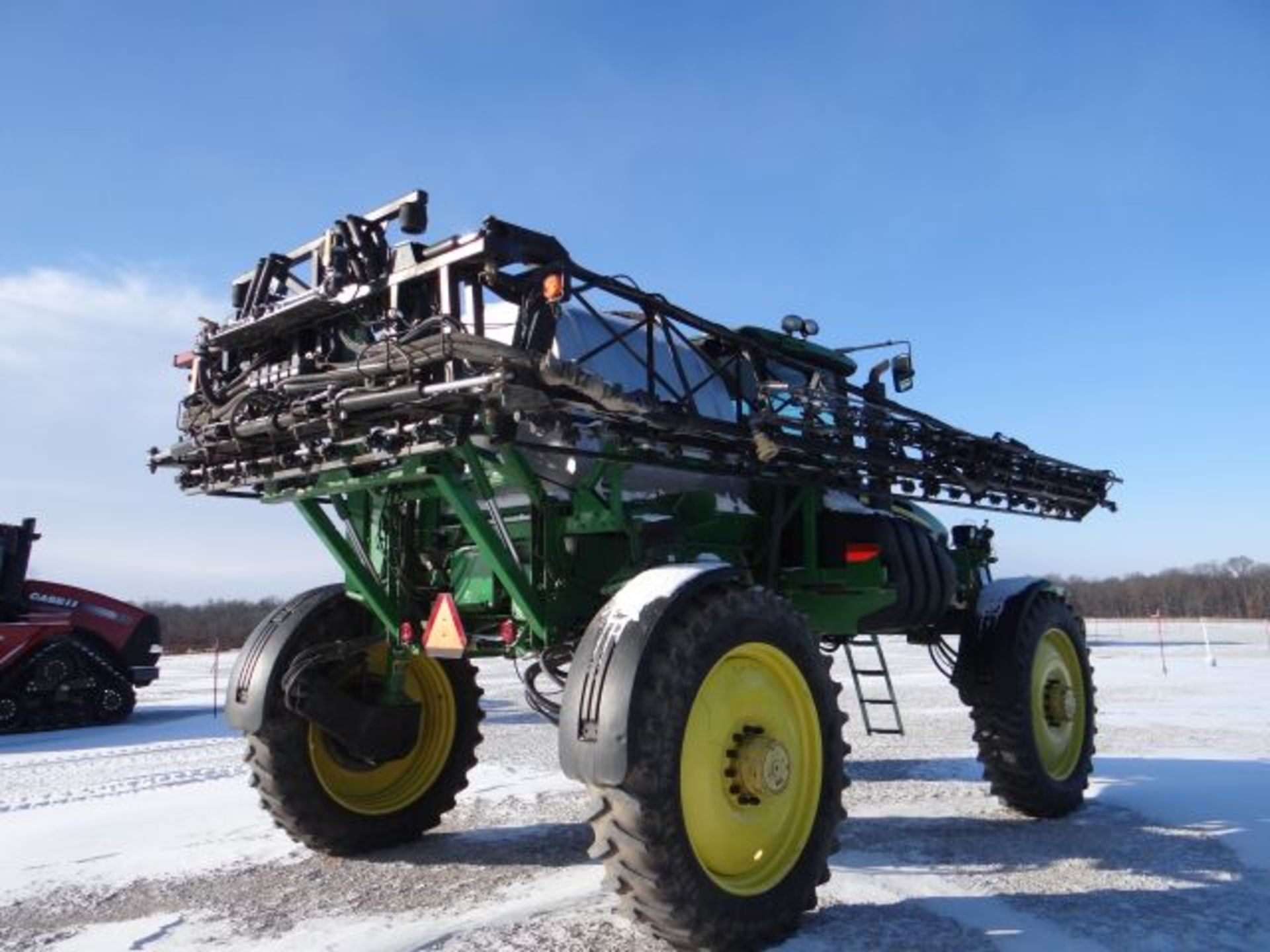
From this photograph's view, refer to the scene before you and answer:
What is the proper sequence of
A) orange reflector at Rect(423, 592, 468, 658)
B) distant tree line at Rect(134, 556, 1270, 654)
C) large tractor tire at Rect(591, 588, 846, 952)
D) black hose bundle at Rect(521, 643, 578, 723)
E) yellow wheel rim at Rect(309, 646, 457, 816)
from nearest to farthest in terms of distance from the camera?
large tractor tire at Rect(591, 588, 846, 952) → black hose bundle at Rect(521, 643, 578, 723) → orange reflector at Rect(423, 592, 468, 658) → yellow wheel rim at Rect(309, 646, 457, 816) → distant tree line at Rect(134, 556, 1270, 654)

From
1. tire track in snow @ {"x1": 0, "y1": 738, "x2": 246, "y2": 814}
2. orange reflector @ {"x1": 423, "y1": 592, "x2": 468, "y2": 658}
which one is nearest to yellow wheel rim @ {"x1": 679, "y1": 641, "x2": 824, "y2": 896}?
orange reflector @ {"x1": 423, "y1": 592, "x2": 468, "y2": 658}

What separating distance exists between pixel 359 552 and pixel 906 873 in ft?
10.6

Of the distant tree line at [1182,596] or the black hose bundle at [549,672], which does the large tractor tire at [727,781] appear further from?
the distant tree line at [1182,596]

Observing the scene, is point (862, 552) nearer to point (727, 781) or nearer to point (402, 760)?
point (727, 781)

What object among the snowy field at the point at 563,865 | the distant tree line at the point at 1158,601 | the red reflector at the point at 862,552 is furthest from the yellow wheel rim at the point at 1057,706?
the distant tree line at the point at 1158,601

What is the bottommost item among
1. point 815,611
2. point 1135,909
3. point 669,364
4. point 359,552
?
point 1135,909

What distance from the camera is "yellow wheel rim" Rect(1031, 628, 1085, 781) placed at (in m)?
6.66

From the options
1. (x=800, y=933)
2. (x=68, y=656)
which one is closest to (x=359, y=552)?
(x=800, y=933)

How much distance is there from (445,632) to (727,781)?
1.67m

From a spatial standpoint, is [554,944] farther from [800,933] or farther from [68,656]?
[68,656]

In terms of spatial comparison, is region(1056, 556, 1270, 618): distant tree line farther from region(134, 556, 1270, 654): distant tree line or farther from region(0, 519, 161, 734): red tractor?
region(0, 519, 161, 734): red tractor

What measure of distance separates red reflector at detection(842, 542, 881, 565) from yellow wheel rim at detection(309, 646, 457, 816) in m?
2.58

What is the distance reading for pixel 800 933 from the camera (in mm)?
4090

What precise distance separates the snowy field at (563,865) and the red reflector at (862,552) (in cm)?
159
